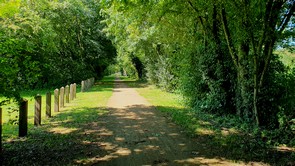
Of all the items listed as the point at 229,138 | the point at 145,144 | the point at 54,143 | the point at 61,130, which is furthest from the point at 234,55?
the point at 54,143

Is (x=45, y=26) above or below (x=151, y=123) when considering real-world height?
above

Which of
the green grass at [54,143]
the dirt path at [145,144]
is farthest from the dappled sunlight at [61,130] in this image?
the dirt path at [145,144]

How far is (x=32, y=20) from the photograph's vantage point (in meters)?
23.9

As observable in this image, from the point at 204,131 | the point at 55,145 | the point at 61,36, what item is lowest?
the point at 55,145

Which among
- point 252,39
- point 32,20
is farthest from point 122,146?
point 32,20

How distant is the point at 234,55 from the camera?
432 inches

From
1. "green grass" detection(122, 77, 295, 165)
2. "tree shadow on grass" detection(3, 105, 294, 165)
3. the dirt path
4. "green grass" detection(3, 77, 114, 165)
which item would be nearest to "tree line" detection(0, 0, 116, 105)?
"green grass" detection(3, 77, 114, 165)

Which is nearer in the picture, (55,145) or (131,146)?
(131,146)

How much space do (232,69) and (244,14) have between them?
3465 millimetres

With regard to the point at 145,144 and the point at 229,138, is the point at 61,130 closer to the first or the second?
the point at 145,144

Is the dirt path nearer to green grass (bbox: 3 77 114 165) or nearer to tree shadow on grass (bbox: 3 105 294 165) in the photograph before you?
tree shadow on grass (bbox: 3 105 294 165)

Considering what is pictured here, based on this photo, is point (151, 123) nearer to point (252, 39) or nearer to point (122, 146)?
point (122, 146)

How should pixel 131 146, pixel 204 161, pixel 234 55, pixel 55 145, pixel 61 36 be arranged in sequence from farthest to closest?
pixel 61 36 < pixel 234 55 < pixel 55 145 < pixel 131 146 < pixel 204 161

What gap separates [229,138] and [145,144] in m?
2.56
